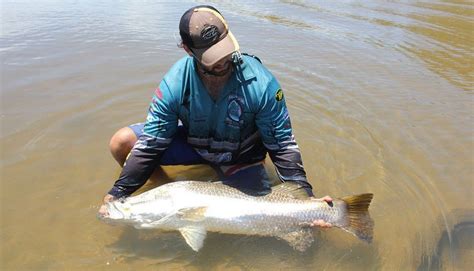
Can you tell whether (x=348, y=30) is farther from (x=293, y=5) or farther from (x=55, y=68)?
(x=55, y=68)

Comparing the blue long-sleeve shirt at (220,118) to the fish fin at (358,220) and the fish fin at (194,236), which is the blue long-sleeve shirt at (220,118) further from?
the fish fin at (194,236)

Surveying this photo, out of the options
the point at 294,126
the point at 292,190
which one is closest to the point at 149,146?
the point at 292,190

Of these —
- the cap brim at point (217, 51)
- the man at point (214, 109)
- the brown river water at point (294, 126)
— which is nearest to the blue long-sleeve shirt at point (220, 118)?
the man at point (214, 109)

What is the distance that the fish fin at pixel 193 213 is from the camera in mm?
2973

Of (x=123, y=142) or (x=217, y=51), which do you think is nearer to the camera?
(x=217, y=51)

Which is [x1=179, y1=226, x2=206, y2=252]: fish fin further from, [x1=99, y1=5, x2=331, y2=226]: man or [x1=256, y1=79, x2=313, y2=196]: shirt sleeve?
[x1=256, y1=79, x2=313, y2=196]: shirt sleeve

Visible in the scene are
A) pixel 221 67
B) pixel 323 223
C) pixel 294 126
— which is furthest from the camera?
pixel 294 126

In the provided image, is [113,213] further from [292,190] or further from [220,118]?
[292,190]

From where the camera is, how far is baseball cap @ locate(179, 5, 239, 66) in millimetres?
2650

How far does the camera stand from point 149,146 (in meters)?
3.13

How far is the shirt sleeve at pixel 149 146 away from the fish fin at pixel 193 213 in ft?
1.45

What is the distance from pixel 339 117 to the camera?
5145 millimetres

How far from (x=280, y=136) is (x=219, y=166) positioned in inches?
28.5

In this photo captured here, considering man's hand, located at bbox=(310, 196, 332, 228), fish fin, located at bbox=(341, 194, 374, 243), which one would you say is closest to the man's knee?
man's hand, located at bbox=(310, 196, 332, 228)
